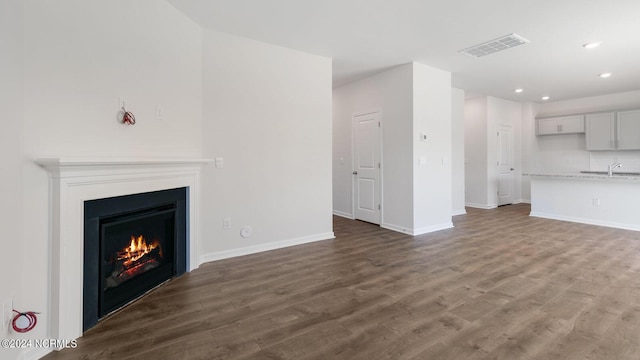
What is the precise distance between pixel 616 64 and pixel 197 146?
651 centimetres

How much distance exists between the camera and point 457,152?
6.69 metres

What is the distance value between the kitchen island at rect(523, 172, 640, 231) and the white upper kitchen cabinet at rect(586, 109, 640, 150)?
1.43 meters

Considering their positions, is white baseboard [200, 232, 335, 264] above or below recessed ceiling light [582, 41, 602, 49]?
below

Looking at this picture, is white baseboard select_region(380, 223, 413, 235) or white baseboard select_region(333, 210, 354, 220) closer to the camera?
white baseboard select_region(380, 223, 413, 235)

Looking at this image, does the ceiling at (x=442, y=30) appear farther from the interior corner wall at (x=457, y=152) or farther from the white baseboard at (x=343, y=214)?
the white baseboard at (x=343, y=214)

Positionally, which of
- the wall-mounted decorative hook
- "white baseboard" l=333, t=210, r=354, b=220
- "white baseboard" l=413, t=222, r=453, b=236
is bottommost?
"white baseboard" l=413, t=222, r=453, b=236

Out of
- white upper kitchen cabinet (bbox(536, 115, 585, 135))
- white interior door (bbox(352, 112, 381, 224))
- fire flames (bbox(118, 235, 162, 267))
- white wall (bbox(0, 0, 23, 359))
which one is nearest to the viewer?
white wall (bbox(0, 0, 23, 359))

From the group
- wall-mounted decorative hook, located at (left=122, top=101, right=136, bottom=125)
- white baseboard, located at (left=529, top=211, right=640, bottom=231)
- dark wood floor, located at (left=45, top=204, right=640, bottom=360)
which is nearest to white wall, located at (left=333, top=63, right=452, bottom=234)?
dark wood floor, located at (left=45, top=204, right=640, bottom=360)

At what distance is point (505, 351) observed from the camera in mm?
1864

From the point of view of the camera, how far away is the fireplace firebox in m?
2.16

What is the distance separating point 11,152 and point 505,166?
29.5ft

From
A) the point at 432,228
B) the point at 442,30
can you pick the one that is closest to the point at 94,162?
the point at 442,30

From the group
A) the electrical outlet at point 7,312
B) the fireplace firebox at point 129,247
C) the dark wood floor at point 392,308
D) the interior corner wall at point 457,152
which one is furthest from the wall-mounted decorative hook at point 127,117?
the interior corner wall at point 457,152

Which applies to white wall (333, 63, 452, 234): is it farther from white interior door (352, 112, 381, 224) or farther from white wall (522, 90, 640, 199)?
white wall (522, 90, 640, 199)
